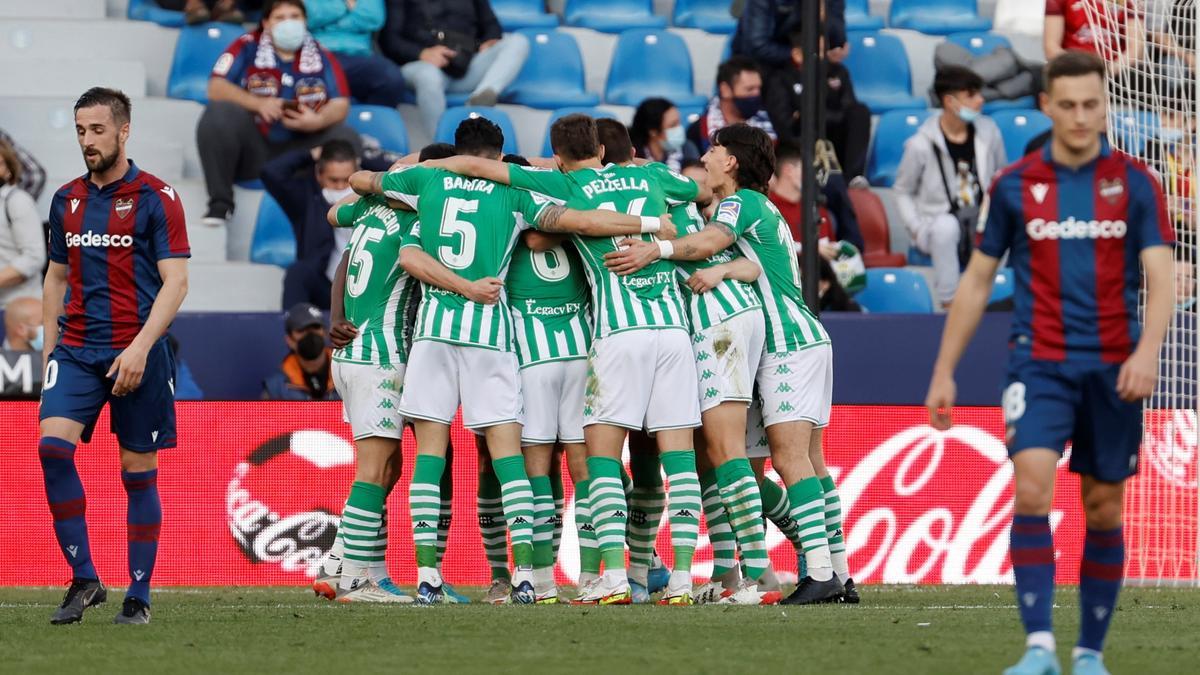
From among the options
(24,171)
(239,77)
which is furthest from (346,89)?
(24,171)

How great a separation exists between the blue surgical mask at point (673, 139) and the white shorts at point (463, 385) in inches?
219

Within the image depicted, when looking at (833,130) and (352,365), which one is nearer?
(352,365)

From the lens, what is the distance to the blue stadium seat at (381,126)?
1435 centimetres

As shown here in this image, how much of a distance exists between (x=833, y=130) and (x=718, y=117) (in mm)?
1082

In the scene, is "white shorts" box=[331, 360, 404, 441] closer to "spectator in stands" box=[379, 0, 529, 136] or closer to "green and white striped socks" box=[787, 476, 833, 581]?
"green and white striped socks" box=[787, 476, 833, 581]

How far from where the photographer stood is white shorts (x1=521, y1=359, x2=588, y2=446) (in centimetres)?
847

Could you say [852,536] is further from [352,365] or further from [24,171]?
[24,171]

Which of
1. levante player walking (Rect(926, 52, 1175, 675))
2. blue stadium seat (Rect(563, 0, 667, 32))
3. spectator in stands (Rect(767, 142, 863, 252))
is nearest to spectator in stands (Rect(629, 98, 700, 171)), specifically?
spectator in stands (Rect(767, 142, 863, 252))

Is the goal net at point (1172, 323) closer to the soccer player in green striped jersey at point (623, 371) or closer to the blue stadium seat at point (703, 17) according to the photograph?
the soccer player in green striped jersey at point (623, 371)

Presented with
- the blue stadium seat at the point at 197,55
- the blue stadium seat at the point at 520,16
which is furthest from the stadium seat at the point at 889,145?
the blue stadium seat at the point at 197,55

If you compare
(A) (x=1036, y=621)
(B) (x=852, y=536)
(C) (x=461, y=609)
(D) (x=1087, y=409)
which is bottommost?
(B) (x=852, y=536)

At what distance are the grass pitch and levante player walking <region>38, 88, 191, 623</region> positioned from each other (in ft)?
1.17

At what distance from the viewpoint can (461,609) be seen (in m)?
7.70

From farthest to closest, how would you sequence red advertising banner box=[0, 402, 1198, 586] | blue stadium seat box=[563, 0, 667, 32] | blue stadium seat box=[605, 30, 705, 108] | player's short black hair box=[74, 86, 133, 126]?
1. blue stadium seat box=[563, 0, 667, 32]
2. blue stadium seat box=[605, 30, 705, 108]
3. red advertising banner box=[0, 402, 1198, 586]
4. player's short black hair box=[74, 86, 133, 126]
